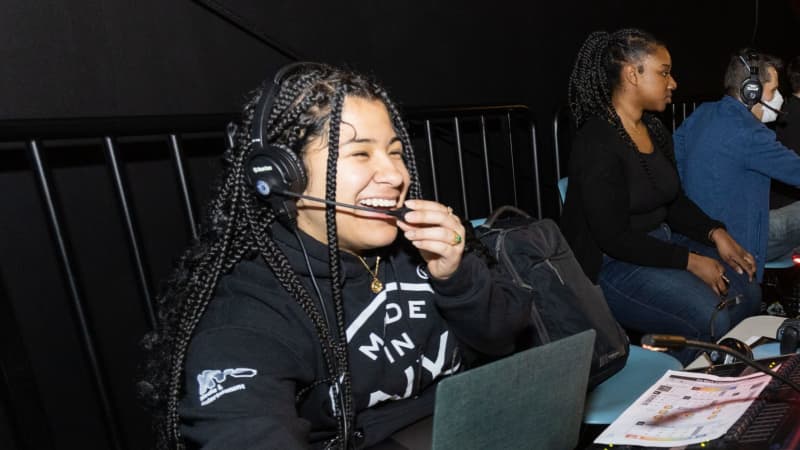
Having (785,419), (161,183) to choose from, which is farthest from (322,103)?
(161,183)

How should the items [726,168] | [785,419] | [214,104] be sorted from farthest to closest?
1. [726,168]
2. [214,104]
3. [785,419]

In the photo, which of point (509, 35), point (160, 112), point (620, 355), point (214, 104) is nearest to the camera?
point (620, 355)

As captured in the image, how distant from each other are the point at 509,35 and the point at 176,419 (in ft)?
9.48

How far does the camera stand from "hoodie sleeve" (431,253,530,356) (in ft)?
4.24

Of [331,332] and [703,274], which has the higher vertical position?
[331,332]

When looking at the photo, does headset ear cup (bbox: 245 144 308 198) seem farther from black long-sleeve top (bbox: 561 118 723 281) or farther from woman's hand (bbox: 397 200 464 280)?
black long-sleeve top (bbox: 561 118 723 281)

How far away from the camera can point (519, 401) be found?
0.81m

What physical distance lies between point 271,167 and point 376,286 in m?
0.37

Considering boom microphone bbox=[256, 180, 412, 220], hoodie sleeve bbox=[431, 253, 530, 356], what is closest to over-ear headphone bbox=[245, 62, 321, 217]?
boom microphone bbox=[256, 180, 412, 220]

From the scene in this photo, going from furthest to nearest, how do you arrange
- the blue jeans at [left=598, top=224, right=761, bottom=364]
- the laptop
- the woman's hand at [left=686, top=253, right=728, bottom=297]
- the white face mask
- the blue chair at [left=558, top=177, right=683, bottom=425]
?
the white face mask, the woman's hand at [left=686, top=253, right=728, bottom=297], the blue jeans at [left=598, top=224, right=761, bottom=364], the blue chair at [left=558, top=177, right=683, bottom=425], the laptop

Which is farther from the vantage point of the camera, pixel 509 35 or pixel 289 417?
pixel 509 35

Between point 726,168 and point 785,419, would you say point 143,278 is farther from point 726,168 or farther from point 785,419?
point 726,168

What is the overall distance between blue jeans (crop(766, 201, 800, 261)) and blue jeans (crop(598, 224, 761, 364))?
0.59 meters

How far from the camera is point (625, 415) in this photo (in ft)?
3.33
